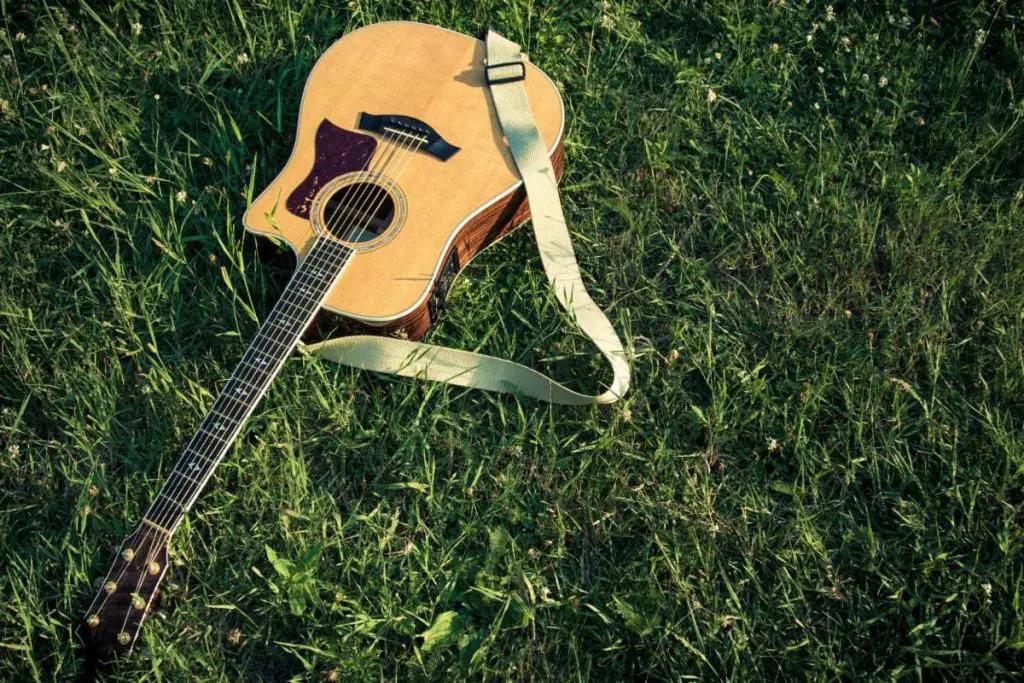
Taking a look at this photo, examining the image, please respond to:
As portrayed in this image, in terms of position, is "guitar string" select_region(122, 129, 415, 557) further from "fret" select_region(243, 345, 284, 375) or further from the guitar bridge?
the guitar bridge

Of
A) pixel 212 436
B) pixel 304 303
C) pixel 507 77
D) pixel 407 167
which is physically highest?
pixel 507 77

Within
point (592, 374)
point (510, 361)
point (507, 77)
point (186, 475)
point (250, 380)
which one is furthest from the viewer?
point (507, 77)

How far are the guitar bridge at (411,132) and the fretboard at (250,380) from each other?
520 millimetres

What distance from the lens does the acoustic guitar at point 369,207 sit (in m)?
2.45

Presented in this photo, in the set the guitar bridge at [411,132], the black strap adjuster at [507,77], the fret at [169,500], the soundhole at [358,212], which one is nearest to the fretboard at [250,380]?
the fret at [169,500]

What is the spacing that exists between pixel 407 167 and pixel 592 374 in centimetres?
97

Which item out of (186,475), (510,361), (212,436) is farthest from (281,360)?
(510,361)

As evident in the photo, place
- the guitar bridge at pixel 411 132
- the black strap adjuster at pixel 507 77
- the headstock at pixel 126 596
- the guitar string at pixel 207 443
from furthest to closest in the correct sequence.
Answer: the black strap adjuster at pixel 507 77
the guitar bridge at pixel 411 132
the guitar string at pixel 207 443
the headstock at pixel 126 596

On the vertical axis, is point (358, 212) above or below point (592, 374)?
above

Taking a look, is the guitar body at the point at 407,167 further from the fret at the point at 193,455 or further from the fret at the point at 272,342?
the fret at the point at 193,455

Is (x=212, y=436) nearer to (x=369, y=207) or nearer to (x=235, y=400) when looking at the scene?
(x=235, y=400)

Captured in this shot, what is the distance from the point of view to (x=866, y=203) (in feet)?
10.6

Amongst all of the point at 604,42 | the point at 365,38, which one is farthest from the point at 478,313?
the point at 604,42

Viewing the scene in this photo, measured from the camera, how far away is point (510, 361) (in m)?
Result: 2.79
